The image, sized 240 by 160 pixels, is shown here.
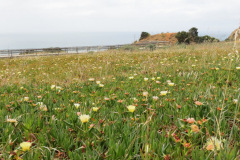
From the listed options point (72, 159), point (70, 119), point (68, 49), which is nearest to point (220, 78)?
point (70, 119)

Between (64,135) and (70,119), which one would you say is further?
(70,119)

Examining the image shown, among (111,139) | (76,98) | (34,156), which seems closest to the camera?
(34,156)

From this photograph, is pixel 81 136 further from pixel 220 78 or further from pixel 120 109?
pixel 220 78

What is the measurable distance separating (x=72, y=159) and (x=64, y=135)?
371 millimetres

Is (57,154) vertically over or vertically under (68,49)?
under

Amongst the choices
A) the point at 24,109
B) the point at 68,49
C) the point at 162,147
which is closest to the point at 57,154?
the point at 162,147

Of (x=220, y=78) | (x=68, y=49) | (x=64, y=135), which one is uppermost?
(x=68, y=49)

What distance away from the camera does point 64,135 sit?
5.70 ft

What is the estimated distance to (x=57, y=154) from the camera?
159cm

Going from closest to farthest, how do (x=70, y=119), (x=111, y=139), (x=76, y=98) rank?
(x=111, y=139) < (x=70, y=119) < (x=76, y=98)

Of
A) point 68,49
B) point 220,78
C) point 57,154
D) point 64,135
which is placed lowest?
point 57,154

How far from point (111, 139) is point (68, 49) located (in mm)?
32270

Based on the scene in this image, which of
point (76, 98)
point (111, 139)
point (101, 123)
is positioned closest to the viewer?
point (111, 139)

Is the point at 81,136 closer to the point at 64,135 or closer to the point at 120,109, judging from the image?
the point at 64,135
